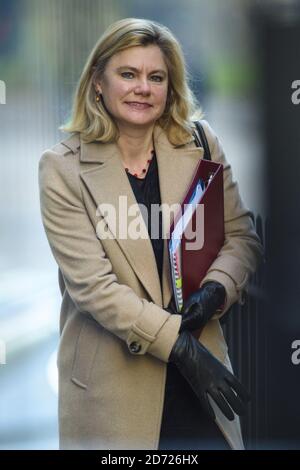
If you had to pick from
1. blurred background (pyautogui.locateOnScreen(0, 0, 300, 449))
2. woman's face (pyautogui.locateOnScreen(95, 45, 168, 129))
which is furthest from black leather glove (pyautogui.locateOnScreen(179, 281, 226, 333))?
woman's face (pyautogui.locateOnScreen(95, 45, 168, 129))

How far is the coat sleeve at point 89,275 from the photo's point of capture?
2076 millimetres

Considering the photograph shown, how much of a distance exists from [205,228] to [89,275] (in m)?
0.35

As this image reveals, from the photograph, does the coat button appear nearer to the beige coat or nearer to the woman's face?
the beige coat

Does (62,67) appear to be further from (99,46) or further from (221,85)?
(221,85)

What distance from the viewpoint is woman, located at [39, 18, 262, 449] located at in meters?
2.10

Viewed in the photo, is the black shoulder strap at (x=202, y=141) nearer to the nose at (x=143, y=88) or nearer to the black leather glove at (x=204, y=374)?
the nose at (x=143, y=88)

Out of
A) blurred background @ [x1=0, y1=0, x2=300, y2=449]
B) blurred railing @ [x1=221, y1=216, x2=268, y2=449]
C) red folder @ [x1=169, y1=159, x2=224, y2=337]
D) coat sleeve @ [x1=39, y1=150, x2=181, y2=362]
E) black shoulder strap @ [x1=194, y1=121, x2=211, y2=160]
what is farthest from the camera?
blurred railing @ [x1=221, y1=216, x2=268, y2=449]

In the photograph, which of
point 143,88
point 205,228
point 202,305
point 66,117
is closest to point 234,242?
point 205,228

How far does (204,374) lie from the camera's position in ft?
6.84

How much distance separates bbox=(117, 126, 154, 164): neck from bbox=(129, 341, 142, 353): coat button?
0.50 meters

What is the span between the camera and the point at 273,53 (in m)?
2.44

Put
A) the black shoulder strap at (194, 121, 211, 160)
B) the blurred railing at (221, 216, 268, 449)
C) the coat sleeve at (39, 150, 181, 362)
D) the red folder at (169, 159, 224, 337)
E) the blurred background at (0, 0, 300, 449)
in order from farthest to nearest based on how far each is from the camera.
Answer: the blurred railing at (221, 216, 268, 449)
the blurred background at (0, 0, 300, 449)
the black shoulder strap at (194, 121, 211, 160)
the red folder at (169, 159, 224, 337)
the coat sleeve at (39, 150, 181, 362)

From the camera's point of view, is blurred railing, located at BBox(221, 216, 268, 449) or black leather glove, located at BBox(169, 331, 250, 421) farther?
blurred railing, located at BBox(221, 216, 268, 449)
